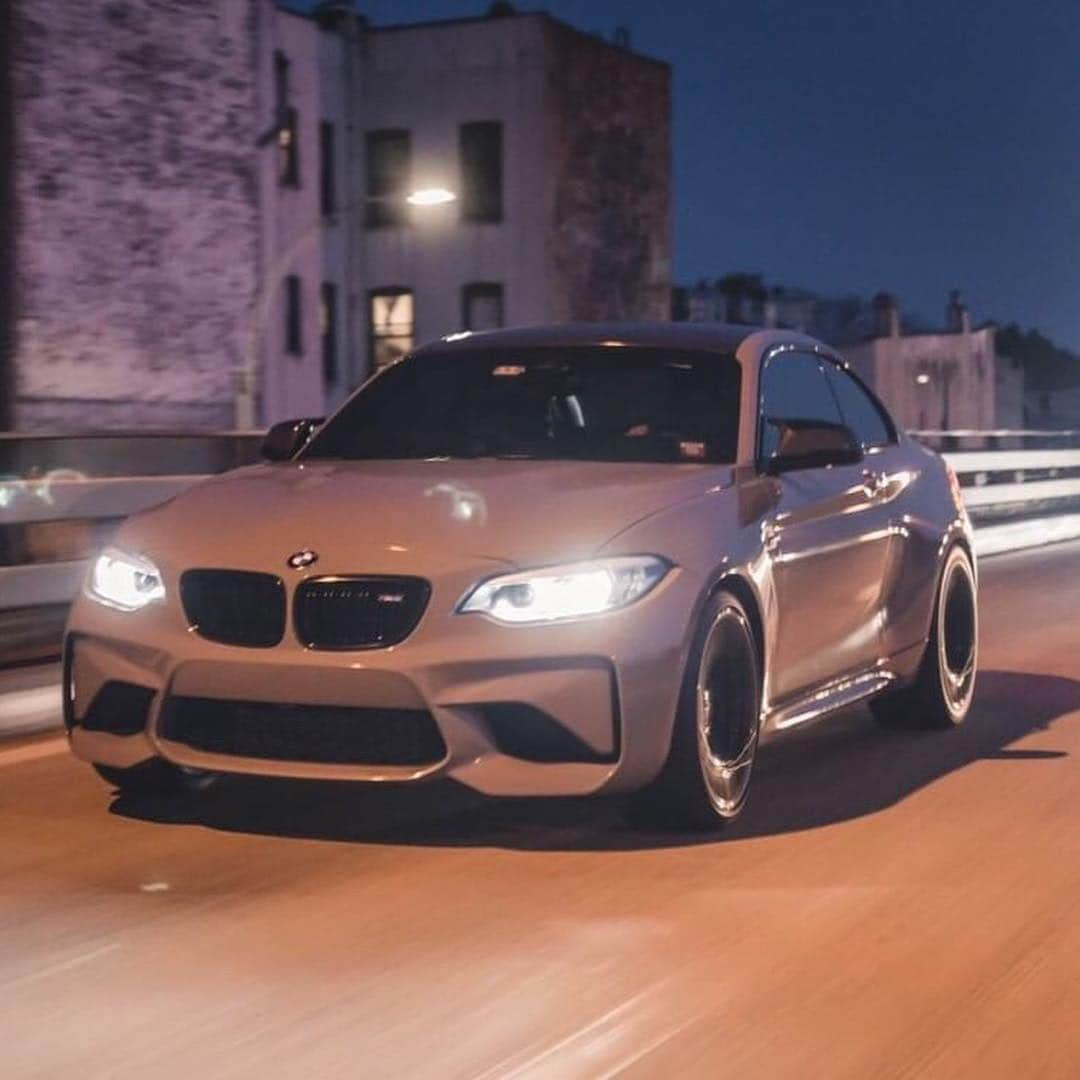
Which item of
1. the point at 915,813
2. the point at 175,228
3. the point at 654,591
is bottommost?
the point at 915,813

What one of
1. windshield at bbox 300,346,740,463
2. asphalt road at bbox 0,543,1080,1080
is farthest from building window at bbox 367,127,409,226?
asphalt road at bbox 0,543,1080,1080

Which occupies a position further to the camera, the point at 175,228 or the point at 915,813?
the point at 175,228

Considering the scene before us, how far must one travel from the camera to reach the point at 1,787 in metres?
7.53

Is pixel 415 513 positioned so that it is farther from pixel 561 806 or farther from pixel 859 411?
pixel 859 411

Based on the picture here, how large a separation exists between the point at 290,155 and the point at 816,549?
1341 inches

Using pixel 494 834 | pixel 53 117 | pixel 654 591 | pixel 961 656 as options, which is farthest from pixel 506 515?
pixel 53 117

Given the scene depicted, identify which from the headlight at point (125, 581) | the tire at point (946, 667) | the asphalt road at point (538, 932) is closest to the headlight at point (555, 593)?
the asphalt road at point (538, 932)

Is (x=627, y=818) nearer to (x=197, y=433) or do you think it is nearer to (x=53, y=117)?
(x=197, y=433)

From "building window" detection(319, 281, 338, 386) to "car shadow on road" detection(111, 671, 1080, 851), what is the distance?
3512 centimetres

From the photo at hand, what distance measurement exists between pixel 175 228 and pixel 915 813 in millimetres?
19274

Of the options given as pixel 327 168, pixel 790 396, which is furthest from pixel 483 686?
pixel 327 168

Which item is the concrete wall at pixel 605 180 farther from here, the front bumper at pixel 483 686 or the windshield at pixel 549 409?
the front bumper at pixel 483 686

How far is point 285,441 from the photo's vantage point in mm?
7898

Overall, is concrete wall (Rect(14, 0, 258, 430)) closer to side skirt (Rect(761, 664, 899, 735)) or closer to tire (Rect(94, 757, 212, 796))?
side skirt (Rect(761, 664, 899, 735))
